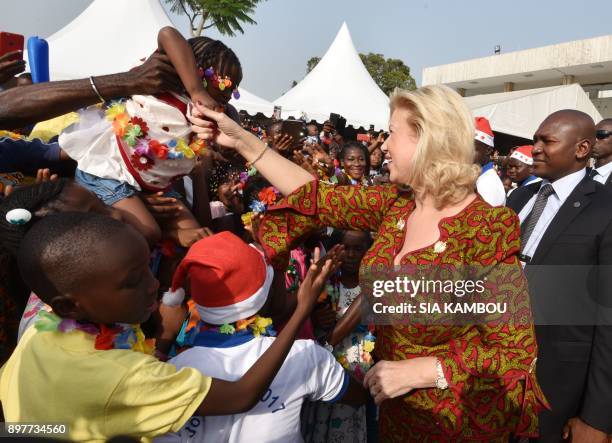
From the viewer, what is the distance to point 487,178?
4766mm

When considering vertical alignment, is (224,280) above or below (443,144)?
below

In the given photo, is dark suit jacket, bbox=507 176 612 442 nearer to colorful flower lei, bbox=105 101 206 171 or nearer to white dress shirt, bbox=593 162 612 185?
colorful flower lei, bbox=105 101 206 171

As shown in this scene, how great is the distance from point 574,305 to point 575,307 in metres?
0.01

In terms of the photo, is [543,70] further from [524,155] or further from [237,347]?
[237,347]

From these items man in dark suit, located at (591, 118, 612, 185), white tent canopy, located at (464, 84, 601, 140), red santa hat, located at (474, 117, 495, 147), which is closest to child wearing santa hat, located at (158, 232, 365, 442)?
red santa hat, located at (474, 117, 495, 147)

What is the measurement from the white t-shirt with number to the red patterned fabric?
1.38 feet

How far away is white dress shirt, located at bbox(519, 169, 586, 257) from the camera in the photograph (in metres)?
2.99

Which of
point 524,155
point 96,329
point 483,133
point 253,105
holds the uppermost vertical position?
point 253,105

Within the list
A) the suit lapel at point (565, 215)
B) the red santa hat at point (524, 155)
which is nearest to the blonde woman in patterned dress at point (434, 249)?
the suit lapel at point (565, 215)

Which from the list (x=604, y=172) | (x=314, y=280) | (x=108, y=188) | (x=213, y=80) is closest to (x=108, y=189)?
(x=108, y=188)

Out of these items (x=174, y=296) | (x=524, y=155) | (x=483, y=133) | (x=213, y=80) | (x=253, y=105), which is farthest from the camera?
(x=253, y=105)

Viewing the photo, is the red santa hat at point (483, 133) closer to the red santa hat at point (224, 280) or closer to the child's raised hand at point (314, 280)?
the child's raised hand at point (314, 280)

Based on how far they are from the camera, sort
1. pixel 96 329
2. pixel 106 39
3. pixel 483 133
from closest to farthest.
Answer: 1. pixel 96 329
2. pixel 483 133
3. pixel 106 39

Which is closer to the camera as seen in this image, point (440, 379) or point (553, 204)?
point (440, 379)
